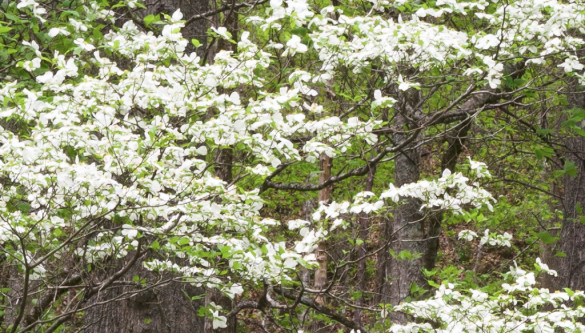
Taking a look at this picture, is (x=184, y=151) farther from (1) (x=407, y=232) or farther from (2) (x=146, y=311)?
(1) (x=407, y=232)

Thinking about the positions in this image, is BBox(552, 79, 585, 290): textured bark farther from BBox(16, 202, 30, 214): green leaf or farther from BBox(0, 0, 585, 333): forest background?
BBox(16, 202, 30, 214): green leaf

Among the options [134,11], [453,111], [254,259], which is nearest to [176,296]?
[254,259]

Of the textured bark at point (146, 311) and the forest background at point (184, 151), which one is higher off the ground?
the forest background at point (184, 151)

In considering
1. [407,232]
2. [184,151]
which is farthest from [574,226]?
[184,151]

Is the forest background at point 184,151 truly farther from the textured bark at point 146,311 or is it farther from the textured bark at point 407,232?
the textured bark at point 407,232

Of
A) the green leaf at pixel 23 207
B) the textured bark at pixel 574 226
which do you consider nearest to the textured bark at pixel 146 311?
the green leaf at pixel 23 207

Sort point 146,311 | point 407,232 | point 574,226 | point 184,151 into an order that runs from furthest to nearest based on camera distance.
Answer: point 574,226
point 407,232
point 146,311
point 184,151

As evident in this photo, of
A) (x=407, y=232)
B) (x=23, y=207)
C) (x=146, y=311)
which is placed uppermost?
(x=407, y=232)

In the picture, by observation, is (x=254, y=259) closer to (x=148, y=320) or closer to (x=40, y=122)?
(x=40, y=122)

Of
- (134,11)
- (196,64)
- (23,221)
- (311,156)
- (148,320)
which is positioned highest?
(134,11)

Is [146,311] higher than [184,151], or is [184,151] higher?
[184,151]

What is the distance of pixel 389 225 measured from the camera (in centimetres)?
1199

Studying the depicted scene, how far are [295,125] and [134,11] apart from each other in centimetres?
253

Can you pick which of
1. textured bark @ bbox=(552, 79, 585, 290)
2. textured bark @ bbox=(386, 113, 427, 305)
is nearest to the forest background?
textured bark @ bbox=(386, 113, 427, 305)
